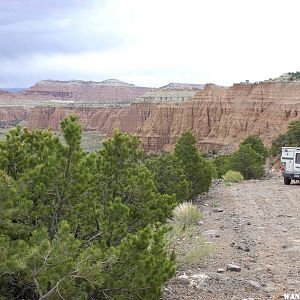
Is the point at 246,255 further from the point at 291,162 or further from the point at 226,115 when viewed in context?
the point at 226,115

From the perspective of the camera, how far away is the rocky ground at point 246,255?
7441mm

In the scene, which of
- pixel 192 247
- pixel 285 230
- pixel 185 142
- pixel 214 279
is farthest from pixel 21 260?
pixel 185 142

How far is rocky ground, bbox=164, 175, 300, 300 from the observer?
7.44m

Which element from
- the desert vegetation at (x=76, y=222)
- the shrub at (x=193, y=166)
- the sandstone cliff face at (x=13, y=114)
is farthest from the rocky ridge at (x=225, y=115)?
the sandstone cliff face at (x=13, y=114)

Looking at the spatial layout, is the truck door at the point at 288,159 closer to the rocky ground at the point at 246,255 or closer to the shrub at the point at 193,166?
the shrub at the point at 193,166

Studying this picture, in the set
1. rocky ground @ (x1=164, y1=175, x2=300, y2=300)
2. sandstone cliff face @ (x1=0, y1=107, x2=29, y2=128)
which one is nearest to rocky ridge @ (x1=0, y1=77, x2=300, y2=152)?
rocky ground @ (x1=164, y1=175, x2=300, y2=300)

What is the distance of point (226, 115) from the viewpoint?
292ft

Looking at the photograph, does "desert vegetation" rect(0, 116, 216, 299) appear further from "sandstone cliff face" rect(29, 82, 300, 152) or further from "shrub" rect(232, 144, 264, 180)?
"sandstone cliff face" rect(29, 82, 300, 152)

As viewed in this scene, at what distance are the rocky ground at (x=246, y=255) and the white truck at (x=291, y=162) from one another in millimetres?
6599

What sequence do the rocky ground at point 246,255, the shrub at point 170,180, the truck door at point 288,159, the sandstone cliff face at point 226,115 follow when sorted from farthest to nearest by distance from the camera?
the sandstone cliff face at point 226,115 → the truck door at point 288,159 → the shrub at point 170,180 → the rocky ground at point 246,255

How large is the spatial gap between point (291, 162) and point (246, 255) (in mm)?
14655

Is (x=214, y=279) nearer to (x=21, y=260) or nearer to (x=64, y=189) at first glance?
(x=64, y=189)

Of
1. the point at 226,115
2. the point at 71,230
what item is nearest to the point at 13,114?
the point at 226,115

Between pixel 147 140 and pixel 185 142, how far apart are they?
85.5m
